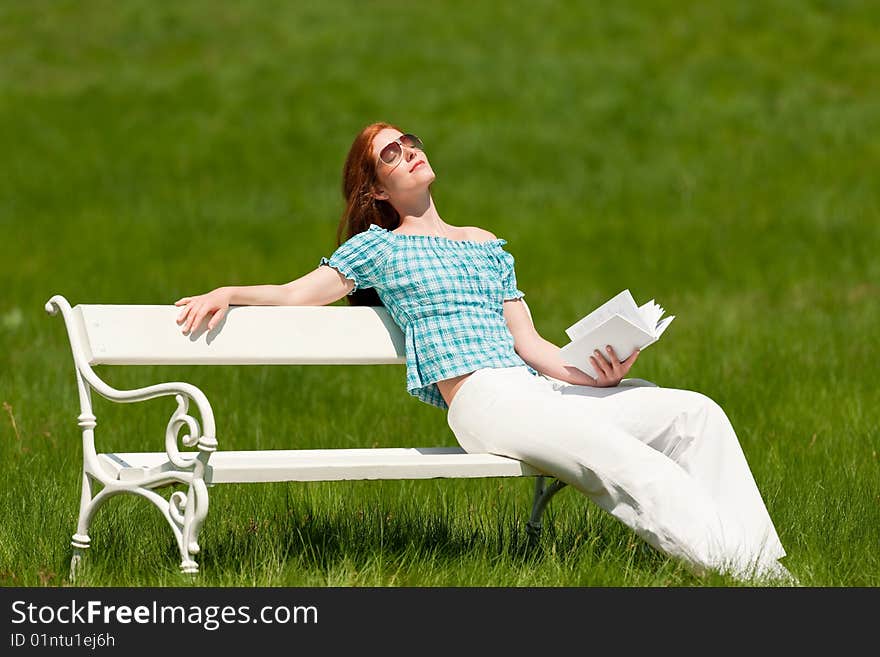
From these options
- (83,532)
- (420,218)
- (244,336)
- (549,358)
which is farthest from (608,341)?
(83,532)

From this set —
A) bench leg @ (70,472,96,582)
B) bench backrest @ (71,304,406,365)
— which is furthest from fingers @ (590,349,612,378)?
bench leg @ (70,472,96,582)

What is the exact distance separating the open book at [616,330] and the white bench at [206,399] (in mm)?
474

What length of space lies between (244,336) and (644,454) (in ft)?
4.54

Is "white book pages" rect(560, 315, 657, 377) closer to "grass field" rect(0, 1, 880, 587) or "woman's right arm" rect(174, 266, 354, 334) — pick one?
"grass field" rect(0, 1, 880, 587)

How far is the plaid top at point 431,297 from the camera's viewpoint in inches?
179

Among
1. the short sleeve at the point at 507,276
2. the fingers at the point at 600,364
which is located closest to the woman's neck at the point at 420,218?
the short sleeve at the point at 507,276

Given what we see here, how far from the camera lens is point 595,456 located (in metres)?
4.11

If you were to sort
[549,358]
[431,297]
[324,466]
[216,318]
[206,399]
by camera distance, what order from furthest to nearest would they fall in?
[549,358], [431,297], [216,318], [206,399], [324,466]

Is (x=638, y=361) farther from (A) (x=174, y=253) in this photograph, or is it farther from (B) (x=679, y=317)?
(A) (x=174, y=253)

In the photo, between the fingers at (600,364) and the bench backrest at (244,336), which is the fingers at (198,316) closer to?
the bench backrest at (244,336)

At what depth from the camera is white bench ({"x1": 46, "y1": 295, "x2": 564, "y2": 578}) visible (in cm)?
391

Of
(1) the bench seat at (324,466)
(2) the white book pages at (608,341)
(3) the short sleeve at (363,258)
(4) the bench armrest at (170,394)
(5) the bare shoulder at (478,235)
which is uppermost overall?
(5) the bare shoulder at (478,235)

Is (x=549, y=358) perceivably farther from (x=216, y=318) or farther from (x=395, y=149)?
(x=216, y=318)
